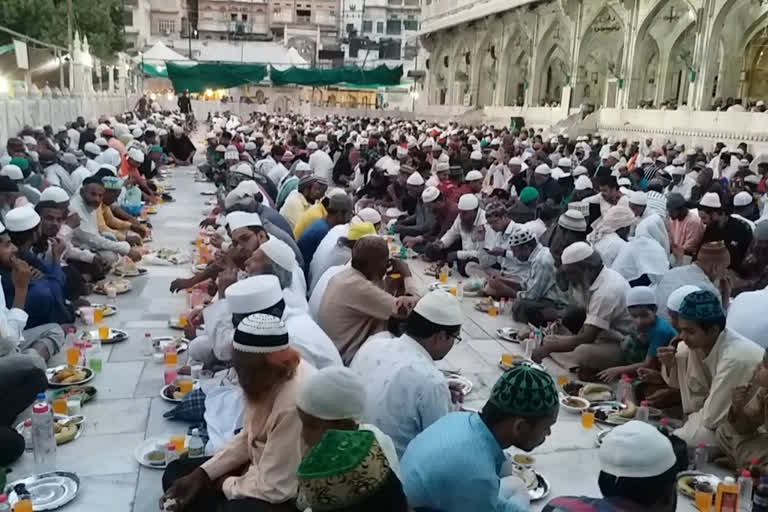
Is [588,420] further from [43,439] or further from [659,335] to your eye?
[43,439]

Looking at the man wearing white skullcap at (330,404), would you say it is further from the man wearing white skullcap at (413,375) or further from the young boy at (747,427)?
the young boy at (747,427)

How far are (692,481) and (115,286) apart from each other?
5375 mm

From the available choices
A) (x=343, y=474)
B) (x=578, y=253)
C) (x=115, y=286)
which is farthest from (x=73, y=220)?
(x=343, y=474)

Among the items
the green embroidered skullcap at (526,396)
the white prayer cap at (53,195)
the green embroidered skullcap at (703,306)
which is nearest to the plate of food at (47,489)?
the green embroidered skullcap at (526,396)

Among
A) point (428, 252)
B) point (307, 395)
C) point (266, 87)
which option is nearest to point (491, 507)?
point (307, 395)

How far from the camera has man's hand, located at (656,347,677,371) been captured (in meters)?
4.33

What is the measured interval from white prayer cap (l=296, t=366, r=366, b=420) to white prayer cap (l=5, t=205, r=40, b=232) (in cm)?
359

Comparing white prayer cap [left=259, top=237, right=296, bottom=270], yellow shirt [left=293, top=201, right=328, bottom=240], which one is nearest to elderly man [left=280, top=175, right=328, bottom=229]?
yellow shirt [left=293, top=201, right=328, bottom=240]

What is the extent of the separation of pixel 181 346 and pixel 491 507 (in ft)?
11.7

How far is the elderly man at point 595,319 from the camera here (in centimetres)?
512

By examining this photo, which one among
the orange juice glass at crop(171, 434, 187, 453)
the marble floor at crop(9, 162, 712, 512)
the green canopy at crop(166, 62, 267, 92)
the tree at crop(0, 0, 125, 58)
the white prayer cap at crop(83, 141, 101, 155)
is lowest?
the marble floor at crop(9, 162, 712, 512)

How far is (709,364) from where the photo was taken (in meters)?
4.02

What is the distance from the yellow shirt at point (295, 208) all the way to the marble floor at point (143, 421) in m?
1.47

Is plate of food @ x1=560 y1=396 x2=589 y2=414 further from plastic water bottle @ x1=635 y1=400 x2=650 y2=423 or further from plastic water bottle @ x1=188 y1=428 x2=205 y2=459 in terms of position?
plastic water bottle @ x1=188 y1=428 x2=205 y2=459
